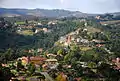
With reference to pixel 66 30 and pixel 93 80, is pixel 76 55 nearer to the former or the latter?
pixel 93 80

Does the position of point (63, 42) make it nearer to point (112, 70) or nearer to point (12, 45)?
point (12, 45)

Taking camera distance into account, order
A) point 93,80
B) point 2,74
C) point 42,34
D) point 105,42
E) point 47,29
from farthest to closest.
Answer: point 47,29, point 42,34, point 105,42, point 93,80, point 2,74

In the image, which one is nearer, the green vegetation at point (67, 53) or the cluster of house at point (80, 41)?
the green vegetation at point (67, 53)

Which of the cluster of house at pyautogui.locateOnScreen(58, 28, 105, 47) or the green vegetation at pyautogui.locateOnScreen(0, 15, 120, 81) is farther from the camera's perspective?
the cluster of house at pyautogui.locateOnScreen(58, 28, 105, 47)

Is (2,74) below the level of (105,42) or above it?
above

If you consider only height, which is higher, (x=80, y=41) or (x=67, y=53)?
(x=67, y=53)

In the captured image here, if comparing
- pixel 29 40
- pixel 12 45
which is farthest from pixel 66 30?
pixel 12 45

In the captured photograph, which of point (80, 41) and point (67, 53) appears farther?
point (80, 41)

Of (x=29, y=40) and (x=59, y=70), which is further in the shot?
(x=29, y=40)

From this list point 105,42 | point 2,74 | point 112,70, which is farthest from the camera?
point 105,42

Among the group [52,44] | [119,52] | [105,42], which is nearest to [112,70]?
[119,52]
